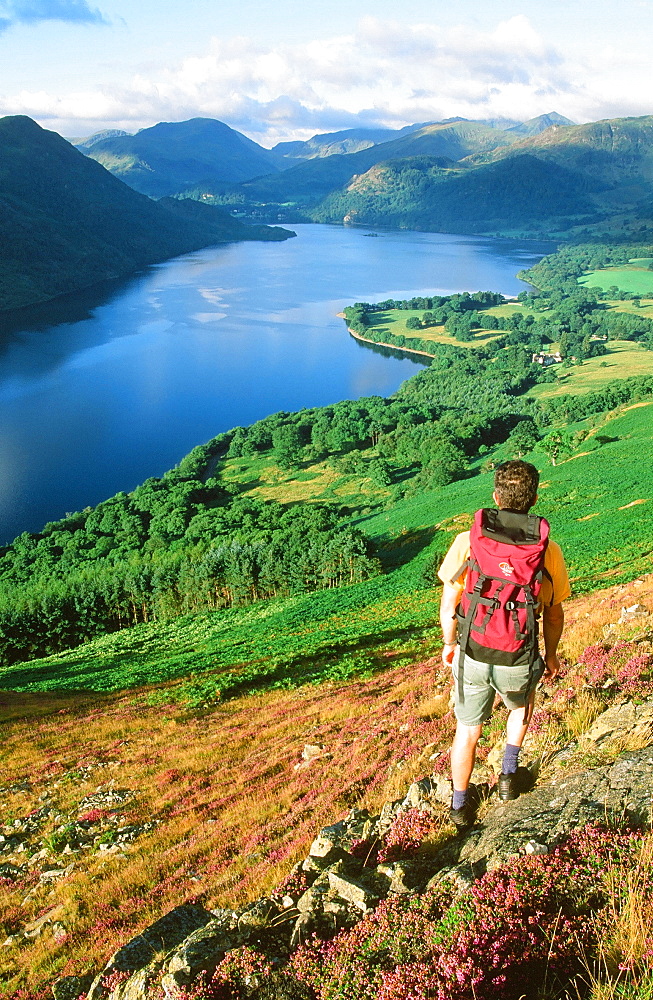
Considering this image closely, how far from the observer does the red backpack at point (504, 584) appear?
4977mm

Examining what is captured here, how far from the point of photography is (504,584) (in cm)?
505

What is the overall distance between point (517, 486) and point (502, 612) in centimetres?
107

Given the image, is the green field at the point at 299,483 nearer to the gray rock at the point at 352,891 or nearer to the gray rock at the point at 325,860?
the gray rock at the point at 325,860

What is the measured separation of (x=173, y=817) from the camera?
9234mm

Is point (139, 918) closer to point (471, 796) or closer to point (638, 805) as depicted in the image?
point (471, 796)

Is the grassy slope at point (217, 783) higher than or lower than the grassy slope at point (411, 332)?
lower

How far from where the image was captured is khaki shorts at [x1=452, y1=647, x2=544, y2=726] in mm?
5438

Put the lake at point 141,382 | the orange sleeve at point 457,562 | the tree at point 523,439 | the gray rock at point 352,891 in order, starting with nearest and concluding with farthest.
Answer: the gray rock at point 352,891
the orange sleeve at point 457,562
the tree at point 523,439
the lake at point 141,382

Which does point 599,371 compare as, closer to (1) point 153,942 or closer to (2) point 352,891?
(2) point 352,891

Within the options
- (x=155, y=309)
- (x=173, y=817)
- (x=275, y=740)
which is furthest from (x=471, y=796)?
(x=155, y=309)

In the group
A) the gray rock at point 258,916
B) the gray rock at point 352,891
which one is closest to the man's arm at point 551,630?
the gray rock at point 352,891

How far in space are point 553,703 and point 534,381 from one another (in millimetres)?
126787

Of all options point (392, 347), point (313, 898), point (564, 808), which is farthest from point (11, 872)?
point (392, 347)

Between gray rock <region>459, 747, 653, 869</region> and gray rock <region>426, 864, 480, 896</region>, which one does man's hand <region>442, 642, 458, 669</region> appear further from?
gray rock <region>426, 864, 480, 896</region>
